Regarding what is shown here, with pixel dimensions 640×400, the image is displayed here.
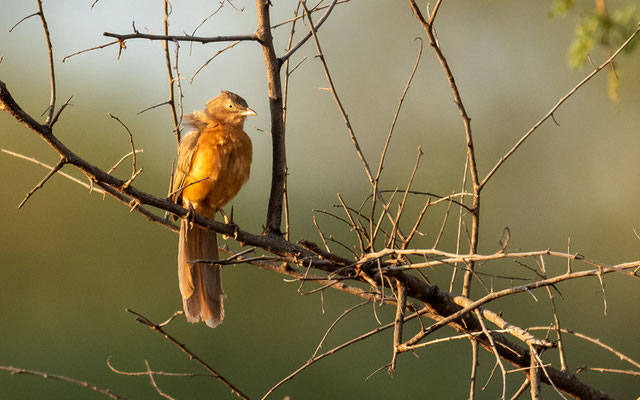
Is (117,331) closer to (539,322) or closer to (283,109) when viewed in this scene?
(539,322)

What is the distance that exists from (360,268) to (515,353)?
59cm

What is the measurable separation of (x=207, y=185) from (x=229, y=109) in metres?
0.63

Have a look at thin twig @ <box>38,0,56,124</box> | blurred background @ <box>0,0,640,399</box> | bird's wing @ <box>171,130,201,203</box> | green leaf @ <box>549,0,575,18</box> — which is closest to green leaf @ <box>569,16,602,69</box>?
green leaf @ <box>549,0,575,18</box>

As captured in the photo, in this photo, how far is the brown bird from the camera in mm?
4078

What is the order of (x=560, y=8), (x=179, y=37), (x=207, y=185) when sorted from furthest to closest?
(x=207, y=185), (x=560, y=8), (x=179, y=37)

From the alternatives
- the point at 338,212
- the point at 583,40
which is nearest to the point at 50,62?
the point at 583,40

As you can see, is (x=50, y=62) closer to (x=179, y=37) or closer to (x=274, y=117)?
(x=179, y=37)

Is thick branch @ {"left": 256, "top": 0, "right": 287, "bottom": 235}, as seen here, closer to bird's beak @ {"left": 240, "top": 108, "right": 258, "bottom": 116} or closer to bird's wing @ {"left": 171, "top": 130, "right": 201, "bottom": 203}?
bird's wing @ {"left": 171, "top": 130, "right": 201, "bottom": 203}

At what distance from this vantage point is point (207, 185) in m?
4.23

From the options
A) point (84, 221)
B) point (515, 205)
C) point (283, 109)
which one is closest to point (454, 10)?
point (515, 205)

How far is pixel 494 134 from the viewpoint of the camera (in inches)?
Result: 826

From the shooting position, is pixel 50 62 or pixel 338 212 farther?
pixel 338 212

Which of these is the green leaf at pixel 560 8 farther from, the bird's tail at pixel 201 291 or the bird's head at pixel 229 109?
the bird's tail at pixel 201 291

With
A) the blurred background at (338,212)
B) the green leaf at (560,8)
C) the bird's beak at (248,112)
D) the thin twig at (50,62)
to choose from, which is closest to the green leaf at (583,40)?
the green leaf at (560,8)
